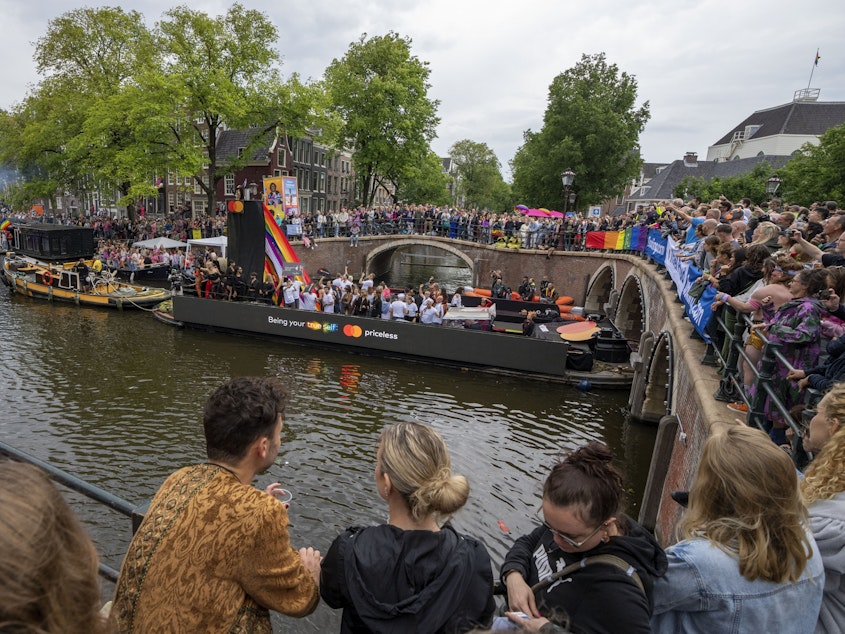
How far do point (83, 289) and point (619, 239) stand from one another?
77.5 feet

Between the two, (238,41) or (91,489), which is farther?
(238,41)

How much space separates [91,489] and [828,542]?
3.01m

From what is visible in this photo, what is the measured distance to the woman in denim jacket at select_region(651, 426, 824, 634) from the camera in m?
1.83

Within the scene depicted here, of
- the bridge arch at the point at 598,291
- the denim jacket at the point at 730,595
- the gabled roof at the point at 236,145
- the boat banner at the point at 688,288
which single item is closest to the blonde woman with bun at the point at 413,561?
the denim jacket at the point at 730,595

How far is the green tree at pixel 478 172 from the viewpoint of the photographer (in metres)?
65.4

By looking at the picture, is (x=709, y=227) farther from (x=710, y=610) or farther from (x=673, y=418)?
(x=710, y=610)

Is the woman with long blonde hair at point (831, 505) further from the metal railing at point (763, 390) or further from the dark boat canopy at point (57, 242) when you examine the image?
the dark boat canopy at point (57, 242)

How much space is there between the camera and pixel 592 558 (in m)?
1.86

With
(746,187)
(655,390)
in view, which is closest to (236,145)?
(746,187)

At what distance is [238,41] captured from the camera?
98.1ft

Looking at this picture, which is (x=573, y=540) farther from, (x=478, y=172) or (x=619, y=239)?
(x=478, y=172)

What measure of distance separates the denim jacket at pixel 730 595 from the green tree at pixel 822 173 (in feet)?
104

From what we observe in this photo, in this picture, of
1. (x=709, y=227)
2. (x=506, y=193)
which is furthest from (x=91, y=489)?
(x=506, y=193)

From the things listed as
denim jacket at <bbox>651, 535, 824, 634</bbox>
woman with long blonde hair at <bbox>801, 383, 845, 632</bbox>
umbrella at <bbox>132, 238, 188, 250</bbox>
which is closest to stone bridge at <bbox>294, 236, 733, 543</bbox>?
woman with long blonde hair at <bbox>801, 383, 845, 632</bbox>
